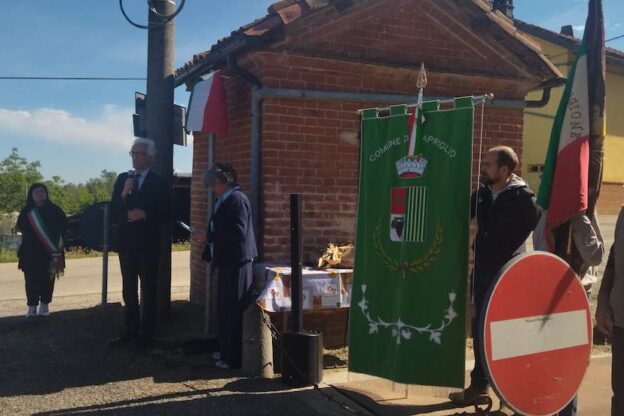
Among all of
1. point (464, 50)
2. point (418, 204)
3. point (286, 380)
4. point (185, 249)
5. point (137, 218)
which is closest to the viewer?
point (418, 204)

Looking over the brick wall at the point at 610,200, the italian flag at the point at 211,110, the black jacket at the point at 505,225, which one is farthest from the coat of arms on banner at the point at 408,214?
the brick wall at the point at 610,200

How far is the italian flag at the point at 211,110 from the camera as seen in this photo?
635 cm

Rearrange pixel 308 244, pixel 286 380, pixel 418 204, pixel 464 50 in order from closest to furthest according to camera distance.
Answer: pixel 418 204 → pixel 286 380 → pixel 308 244 → pixel 464 50

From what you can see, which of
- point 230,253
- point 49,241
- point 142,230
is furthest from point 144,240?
point 49,241

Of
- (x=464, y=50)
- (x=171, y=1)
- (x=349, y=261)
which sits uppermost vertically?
(x=171, y=1)

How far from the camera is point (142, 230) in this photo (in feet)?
19.6

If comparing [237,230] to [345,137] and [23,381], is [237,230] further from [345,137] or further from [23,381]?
[23,381]

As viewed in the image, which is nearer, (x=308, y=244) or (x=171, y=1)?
(x=308, y=244)

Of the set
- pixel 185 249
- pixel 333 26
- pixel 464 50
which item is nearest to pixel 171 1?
pixel 333 26

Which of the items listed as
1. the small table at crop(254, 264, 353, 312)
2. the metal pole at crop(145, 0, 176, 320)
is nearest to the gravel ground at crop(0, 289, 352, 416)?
the metal pole at crop(145, 0, 176, 320)

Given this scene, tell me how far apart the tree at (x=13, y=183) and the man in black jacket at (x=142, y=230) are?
111ft

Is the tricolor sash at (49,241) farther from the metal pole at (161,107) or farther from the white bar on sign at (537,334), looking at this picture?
the white bar on sign at (537,334)

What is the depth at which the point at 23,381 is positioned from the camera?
204 inches

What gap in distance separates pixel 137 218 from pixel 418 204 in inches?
117
